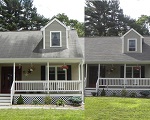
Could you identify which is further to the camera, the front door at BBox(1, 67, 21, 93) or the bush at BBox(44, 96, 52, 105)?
the front door at BBox(1, 67, 21, 93)

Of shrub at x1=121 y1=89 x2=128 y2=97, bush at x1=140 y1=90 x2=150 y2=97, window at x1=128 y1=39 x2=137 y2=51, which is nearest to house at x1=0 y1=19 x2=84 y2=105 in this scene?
shrub at x1=121 y1=89 x2=128 y2=97

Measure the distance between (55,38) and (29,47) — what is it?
1.65m

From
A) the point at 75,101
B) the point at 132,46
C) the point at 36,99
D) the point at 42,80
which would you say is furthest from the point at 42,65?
the point at 132,46

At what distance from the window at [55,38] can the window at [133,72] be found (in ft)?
20.1

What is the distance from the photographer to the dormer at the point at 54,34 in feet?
56.9

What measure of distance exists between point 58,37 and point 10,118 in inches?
344

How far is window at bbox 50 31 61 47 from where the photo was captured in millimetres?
17383

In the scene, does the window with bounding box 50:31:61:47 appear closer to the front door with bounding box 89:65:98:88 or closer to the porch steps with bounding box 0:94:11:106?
the porch steps with bounding box 0:94:11:106

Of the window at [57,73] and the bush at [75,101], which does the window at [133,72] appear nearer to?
Answer: the window at [57,73]

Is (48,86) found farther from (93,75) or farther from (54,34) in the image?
(93,75)

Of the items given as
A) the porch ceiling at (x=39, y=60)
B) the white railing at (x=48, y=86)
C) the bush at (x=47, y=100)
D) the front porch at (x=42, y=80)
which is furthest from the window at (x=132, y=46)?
the bush at (x=47, y=100)

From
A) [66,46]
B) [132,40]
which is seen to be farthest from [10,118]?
[132,40]

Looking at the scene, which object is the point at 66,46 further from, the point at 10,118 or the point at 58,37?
the point at 10,118

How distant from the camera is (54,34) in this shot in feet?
57.6
